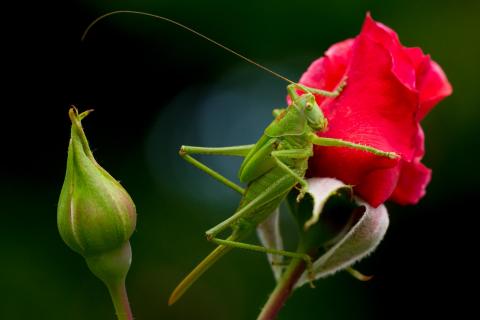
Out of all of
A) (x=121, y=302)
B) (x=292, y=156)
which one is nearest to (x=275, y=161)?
(x=292, y=156)

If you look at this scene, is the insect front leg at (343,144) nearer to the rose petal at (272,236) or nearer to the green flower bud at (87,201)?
the rose petal at (272,236)

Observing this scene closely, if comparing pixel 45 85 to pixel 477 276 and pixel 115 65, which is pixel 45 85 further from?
pixel 477 276

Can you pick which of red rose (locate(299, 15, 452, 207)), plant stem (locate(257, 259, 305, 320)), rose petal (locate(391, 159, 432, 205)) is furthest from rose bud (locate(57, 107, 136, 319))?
rose petal (locate(391, 159, 432, 205))

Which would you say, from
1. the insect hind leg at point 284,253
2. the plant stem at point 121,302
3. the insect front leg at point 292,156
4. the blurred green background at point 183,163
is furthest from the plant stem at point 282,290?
the blurred green background at point 183,163

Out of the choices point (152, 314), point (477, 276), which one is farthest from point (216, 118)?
point (477, 276)

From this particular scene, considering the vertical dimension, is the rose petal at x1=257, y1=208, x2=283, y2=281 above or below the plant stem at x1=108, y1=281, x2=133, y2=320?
below

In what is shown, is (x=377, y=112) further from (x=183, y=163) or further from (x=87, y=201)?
(x=183, y=163)

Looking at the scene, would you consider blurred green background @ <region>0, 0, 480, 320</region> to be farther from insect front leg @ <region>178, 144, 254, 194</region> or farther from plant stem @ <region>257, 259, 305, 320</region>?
plant stem @ <region>257, 259, 305, 320</region>
